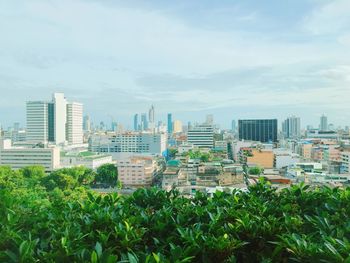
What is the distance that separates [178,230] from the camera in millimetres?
1359

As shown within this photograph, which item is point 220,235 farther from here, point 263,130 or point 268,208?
point 263,130

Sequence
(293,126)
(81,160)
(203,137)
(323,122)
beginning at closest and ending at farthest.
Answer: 1. (81,160)
2. (203,137)
3. (293,126)
4. (323,122)

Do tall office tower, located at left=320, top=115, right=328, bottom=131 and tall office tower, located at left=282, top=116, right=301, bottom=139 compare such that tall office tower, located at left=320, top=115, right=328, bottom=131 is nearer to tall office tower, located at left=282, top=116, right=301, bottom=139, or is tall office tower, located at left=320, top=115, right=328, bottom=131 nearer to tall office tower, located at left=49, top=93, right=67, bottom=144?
tall office tower, located at left=282, top=116, right=301, bottom=139

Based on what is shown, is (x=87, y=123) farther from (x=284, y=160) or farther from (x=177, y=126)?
(x=284, y=160)

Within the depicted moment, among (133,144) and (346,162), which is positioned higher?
(133,144)

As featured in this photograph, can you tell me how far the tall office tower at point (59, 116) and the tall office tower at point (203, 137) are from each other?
29.0 ft

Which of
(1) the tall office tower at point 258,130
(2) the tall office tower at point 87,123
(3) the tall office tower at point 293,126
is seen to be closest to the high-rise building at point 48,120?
(1) the tall office tower at point 258,130

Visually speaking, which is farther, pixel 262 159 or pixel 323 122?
pixel 323 122

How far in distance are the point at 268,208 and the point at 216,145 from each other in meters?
23.0

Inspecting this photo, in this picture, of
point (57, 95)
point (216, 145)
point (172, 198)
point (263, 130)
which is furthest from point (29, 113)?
point (172, 198)

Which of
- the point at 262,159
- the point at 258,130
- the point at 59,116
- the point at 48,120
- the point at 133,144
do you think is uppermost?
the point at 59,116

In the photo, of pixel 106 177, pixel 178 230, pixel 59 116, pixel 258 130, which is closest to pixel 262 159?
pixel 106 177

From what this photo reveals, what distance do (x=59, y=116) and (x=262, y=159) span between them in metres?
14.2

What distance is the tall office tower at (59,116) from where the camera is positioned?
80.7ft
